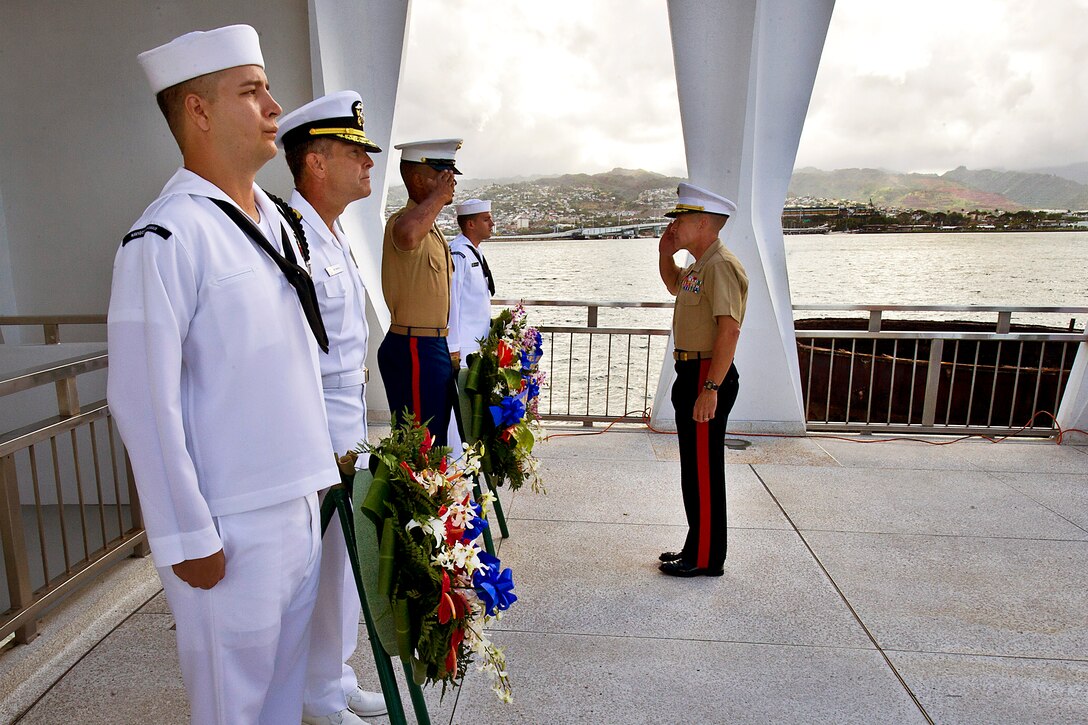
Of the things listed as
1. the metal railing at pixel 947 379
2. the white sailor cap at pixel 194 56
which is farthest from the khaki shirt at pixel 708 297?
the metal railing at pixel 947 379

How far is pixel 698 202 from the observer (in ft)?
9.97

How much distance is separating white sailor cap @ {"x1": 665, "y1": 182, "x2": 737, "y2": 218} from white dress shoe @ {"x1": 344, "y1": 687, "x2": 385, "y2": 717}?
2347 millimetres

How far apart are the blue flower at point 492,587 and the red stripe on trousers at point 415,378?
1654 millimetres

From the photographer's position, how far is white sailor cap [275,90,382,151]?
1985 millimetres

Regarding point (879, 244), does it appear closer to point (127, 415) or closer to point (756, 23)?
point (756, 23)

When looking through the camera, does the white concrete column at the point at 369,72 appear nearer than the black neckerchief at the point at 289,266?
No

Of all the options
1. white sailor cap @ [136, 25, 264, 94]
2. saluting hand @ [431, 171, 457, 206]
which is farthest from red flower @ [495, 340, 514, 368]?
white sailor cap @ [136, 25, 264, 94]

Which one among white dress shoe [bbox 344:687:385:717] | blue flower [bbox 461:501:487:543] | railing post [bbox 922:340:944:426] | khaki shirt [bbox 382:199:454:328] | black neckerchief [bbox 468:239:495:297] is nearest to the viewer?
blue flower [bbox 461:501:487:543]

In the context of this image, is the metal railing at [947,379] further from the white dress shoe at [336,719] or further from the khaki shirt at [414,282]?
the white dress shoe at [336,719]

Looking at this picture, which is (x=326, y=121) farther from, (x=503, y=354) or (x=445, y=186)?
(x=503, y=354)

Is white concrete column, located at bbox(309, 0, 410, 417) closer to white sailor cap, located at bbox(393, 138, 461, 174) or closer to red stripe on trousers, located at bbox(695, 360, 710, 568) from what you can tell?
white sailor cap, located at bbox(393, 138, 461, 174)

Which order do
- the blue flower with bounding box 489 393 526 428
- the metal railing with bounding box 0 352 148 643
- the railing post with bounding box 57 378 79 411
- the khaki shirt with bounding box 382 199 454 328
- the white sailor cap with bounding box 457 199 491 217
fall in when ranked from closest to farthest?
the metal railing with bounding box 0 352 148 643
the railing post with bounding box 57 378 79 411
the blue flower with bounding box 489 393 526 428
the khaki shirt with bounding box 382 199 454 328
the white sailor cap with bounding box 457 199 491 217

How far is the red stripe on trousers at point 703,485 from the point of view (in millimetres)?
3109

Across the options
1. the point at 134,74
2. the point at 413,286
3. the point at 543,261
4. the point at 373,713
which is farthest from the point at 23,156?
the point at 373,713
